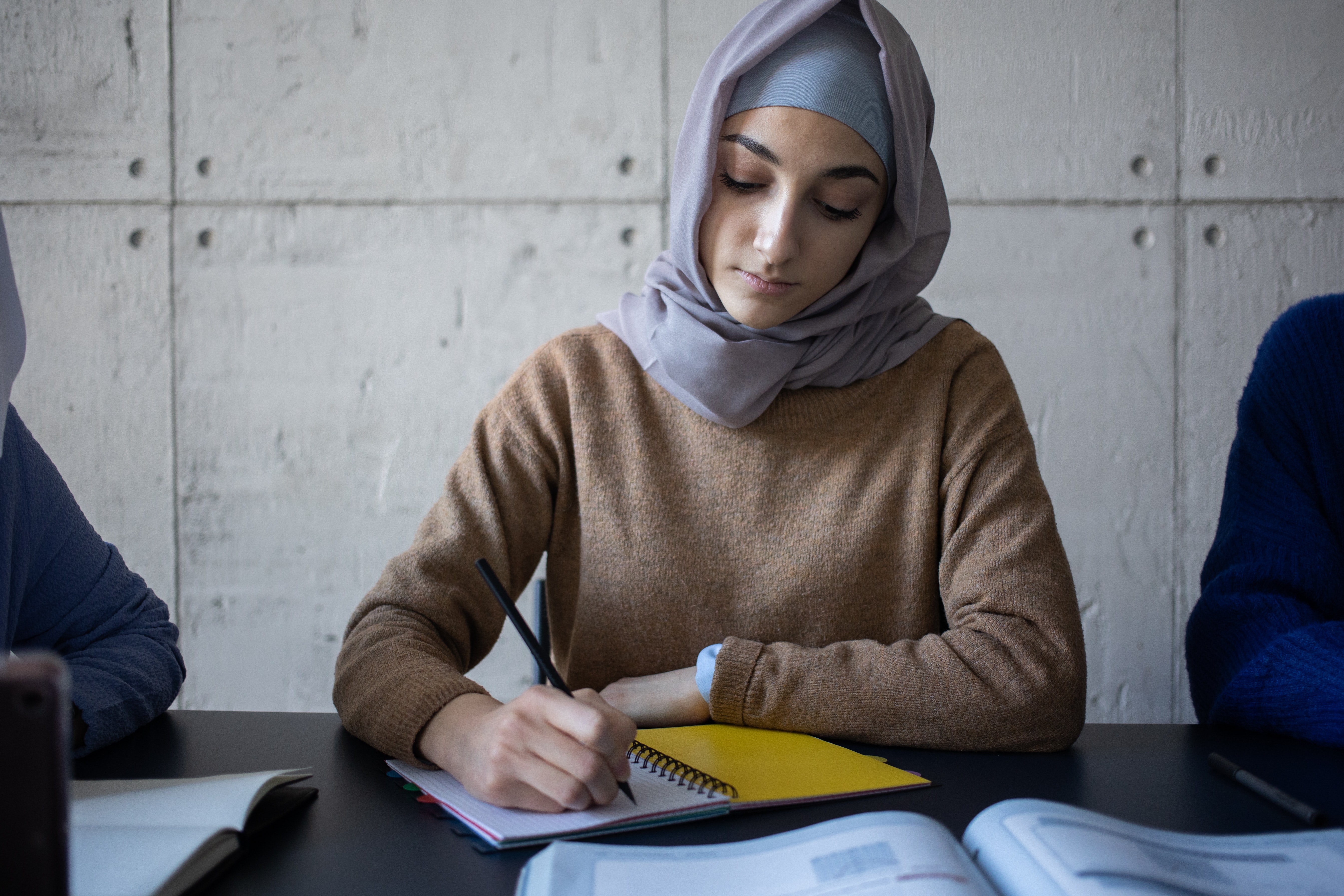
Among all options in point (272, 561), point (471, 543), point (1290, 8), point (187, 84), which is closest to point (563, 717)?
point (471, 543)

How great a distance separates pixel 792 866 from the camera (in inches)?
22.9

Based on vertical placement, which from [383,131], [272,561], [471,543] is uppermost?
[383,131]

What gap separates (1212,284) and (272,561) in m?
2.34

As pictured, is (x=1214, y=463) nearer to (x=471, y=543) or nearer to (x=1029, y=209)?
(x=1029, y=209)

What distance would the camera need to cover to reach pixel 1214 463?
7.35ft

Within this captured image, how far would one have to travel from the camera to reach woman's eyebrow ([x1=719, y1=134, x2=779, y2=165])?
1.16m

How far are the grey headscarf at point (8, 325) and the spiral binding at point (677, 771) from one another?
2.01ft

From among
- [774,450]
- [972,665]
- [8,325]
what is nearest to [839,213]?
[774,450]

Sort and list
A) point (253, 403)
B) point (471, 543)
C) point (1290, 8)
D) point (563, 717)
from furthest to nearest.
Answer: point (253, 403) → point (1290, 8) → point (471, 543) → point (563, 717)

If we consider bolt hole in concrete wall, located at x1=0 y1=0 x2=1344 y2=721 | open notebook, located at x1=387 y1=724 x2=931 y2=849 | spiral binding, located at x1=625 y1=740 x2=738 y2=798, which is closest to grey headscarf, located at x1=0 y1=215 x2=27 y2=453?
open notebook, located at x1=387 y1=724 x2=931 y2=849

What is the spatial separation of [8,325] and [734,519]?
32.0 inches

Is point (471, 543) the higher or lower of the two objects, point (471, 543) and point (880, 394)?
the lower

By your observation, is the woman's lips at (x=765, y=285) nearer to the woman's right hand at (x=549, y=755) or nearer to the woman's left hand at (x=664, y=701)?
the woman's left hand at (x=664, y=701)

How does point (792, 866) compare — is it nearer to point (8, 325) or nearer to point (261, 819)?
point (261, 819)
